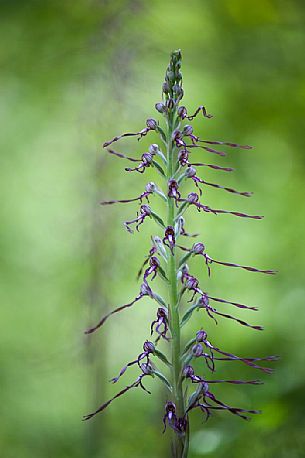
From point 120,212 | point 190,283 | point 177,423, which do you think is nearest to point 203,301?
point 190,283

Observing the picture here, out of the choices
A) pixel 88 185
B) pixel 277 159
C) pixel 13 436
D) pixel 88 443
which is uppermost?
pixel 277 159

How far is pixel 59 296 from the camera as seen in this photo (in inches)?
214

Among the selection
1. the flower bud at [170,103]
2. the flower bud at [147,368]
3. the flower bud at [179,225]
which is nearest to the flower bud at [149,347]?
the flower bud at [147,368]

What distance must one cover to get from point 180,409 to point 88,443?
167 cm

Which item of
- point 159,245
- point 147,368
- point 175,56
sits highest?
point 175,56

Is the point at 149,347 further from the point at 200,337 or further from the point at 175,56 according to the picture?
the point at 175,56

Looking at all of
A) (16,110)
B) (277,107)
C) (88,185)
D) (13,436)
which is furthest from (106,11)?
(13,436)

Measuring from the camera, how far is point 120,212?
332cm

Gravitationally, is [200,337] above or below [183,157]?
below

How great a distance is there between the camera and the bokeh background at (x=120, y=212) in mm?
3041

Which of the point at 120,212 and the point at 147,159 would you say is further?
the point at 120,212

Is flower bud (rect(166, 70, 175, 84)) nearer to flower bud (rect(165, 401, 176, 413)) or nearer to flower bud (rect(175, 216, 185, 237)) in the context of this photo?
flower bud (rect(175, 216, 185, 237))

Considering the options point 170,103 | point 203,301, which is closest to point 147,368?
point 203,301

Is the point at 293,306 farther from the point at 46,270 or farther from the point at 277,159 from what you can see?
the point at 46,270
